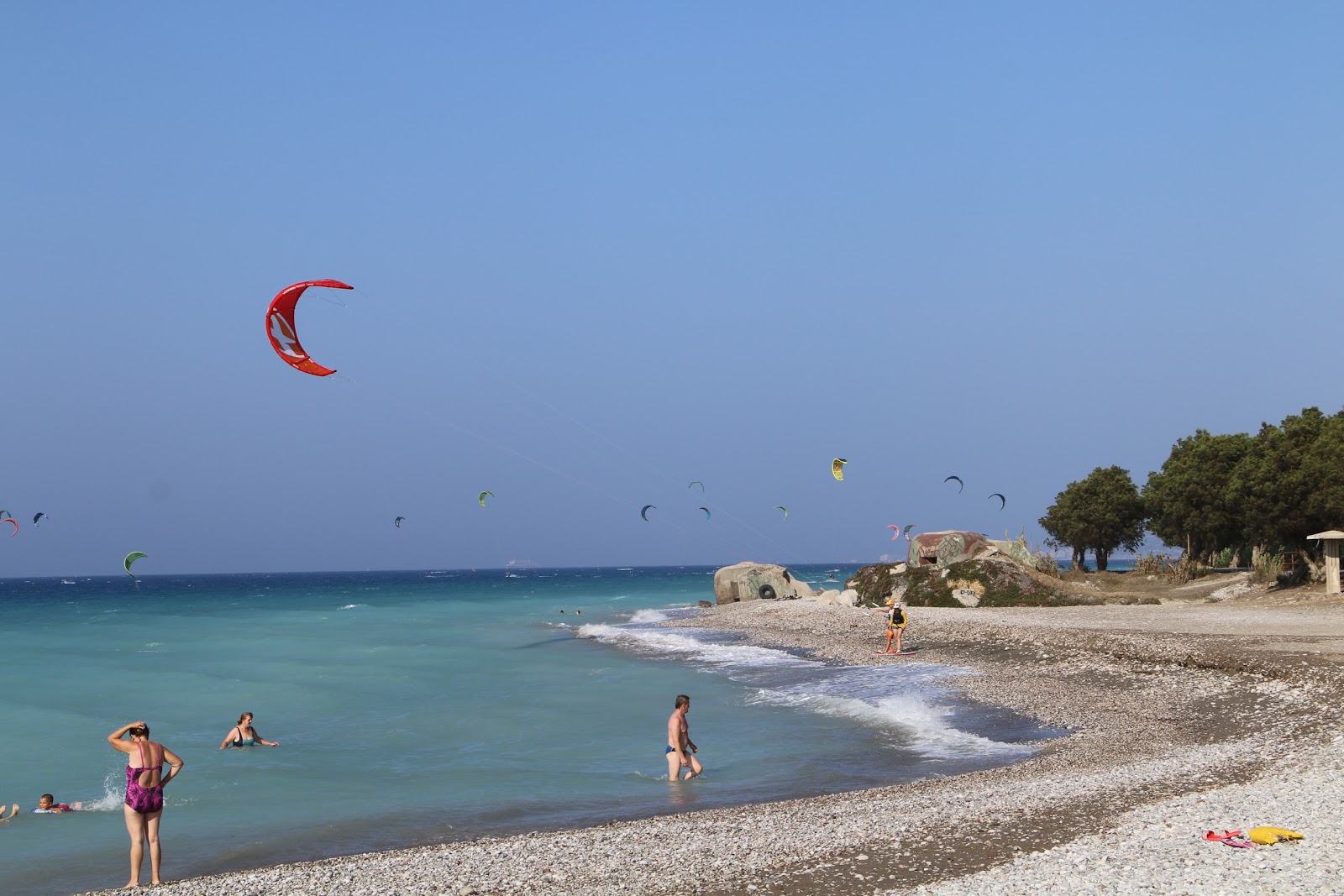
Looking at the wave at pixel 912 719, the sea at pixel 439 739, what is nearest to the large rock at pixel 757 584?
the sea at pixel 439 739

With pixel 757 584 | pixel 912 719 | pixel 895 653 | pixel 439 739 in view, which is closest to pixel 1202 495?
pixel 757 584

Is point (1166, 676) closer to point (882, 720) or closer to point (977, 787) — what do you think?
point (882, 720)

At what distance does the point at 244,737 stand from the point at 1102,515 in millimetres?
45844

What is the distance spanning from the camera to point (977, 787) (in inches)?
415

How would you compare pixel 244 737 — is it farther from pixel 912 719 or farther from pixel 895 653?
pixel 895 653

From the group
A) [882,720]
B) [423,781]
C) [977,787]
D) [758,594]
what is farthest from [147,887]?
[758,594]

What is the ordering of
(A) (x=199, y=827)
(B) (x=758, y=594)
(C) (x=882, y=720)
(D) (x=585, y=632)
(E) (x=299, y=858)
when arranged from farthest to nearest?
(B) (x=758, y=594) < (D) (x=585, y=632) < (C) (x=882, y=720) < (A) (x=199, y=827) < (E) (x=299, y=858)

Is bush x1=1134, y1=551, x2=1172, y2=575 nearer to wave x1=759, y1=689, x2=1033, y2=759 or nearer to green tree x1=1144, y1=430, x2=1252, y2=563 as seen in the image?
green tree x1=1144, y1=430, x2=1252, y2=563

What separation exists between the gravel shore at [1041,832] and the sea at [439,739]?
1170 millimetres

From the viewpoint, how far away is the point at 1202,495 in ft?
135

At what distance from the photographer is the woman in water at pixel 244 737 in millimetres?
16641

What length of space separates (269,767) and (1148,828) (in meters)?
12.3

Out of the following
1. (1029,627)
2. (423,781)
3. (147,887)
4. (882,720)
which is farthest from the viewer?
(1029,627)

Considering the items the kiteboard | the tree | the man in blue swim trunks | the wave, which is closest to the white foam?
the kiteboard
